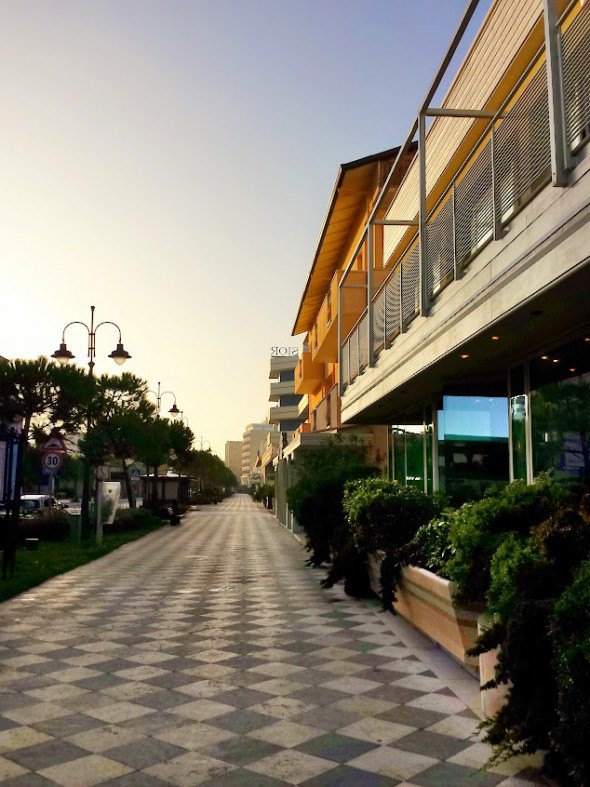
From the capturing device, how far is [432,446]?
46.8ft

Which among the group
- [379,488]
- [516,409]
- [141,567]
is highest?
[516,409]

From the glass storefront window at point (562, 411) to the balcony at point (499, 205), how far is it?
1259 mm

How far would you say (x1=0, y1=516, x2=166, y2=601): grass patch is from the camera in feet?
40.4

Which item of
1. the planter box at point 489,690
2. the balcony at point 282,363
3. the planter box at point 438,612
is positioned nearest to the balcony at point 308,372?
the planter box at point 438,612

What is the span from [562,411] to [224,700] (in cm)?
516

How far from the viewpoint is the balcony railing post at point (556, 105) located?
18.7 feet

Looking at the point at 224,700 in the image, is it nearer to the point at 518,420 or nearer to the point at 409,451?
the point at 518,420

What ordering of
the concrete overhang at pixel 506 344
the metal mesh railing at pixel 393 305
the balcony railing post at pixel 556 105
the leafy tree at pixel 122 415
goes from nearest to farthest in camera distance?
1. the balcony railing post at pixel 556 105
2. the concrete overhang at pixel 506 344
3. the metal mesh railing at pixel 393 305
4. the leafy tree at pixel 122 415

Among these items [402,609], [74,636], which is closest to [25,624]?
[74,636]

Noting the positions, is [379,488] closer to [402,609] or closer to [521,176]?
[402,609]

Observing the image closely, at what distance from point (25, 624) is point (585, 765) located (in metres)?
7.23

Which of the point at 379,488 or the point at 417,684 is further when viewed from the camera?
the point at 379,488

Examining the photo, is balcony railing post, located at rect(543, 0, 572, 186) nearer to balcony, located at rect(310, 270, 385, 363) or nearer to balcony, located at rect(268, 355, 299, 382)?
balcony, located at rect(310, 270, 385, 363)

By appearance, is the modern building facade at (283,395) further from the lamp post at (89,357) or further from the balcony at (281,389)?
the lamp post at (89,357)
